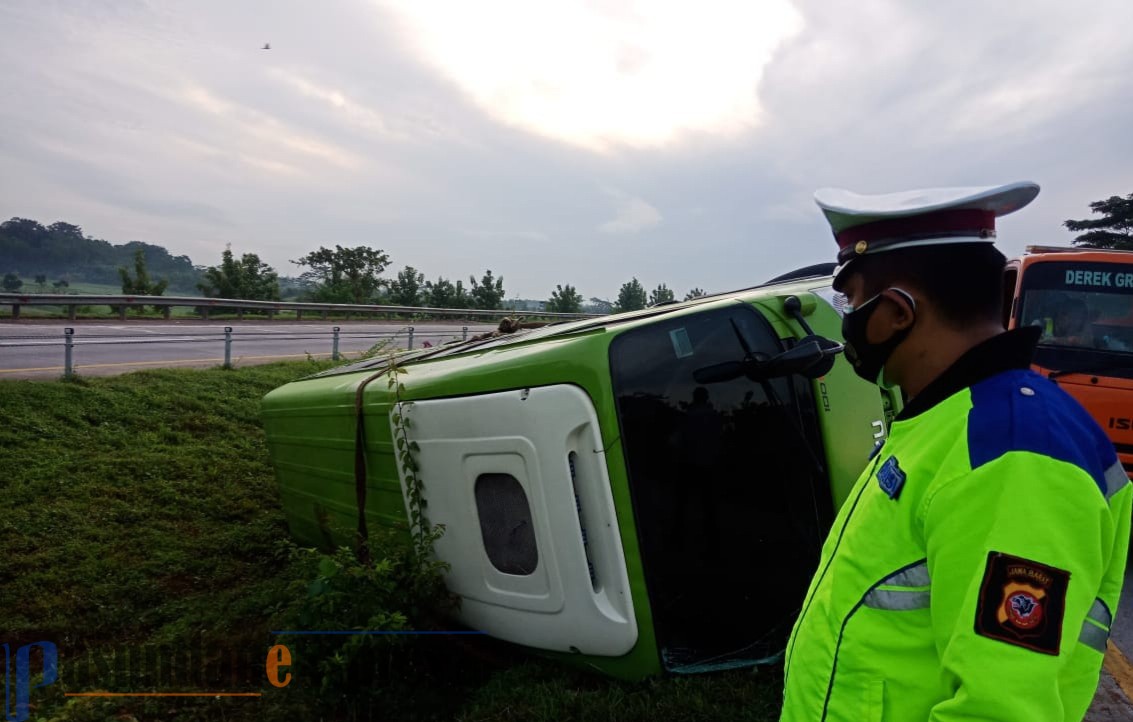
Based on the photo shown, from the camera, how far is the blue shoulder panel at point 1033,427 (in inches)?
38.1

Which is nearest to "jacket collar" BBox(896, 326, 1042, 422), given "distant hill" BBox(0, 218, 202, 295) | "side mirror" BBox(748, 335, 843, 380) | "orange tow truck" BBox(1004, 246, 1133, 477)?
"side mirror" BBox(748, 335, 843, 380)

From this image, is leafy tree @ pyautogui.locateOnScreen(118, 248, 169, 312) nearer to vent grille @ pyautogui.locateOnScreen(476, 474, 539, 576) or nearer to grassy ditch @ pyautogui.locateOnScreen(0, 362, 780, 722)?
grassy ditch @ pyautogui.locateOnScreen(0, 362, 780, 722)

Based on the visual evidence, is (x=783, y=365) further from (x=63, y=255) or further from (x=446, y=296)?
(x=63, y=255)

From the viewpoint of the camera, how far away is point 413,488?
3.27 meters

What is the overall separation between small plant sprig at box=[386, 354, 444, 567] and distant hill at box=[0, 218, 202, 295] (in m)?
44.3

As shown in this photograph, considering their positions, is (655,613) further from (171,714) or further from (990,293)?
(171,714)

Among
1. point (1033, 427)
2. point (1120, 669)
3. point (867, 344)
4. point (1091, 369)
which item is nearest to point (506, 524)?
point (867, 344)

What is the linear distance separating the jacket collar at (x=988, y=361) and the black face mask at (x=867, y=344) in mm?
123

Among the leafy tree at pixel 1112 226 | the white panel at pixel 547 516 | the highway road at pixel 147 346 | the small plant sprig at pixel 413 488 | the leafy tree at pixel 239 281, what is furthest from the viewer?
the leafy tree at pixel 239 281

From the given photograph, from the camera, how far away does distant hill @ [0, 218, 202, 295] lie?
4647cm

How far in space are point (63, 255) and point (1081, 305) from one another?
66445 mm

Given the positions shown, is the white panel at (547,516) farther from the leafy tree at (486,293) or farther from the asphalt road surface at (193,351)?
the leafy tree at (486,293)

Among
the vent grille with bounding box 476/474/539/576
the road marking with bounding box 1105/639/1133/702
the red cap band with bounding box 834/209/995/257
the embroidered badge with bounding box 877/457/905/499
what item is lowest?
the road marking with bounding box 1105/639/1133/702

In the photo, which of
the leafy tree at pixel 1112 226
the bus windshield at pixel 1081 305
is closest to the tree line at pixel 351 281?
the leafy tree at pixel 1112 226
